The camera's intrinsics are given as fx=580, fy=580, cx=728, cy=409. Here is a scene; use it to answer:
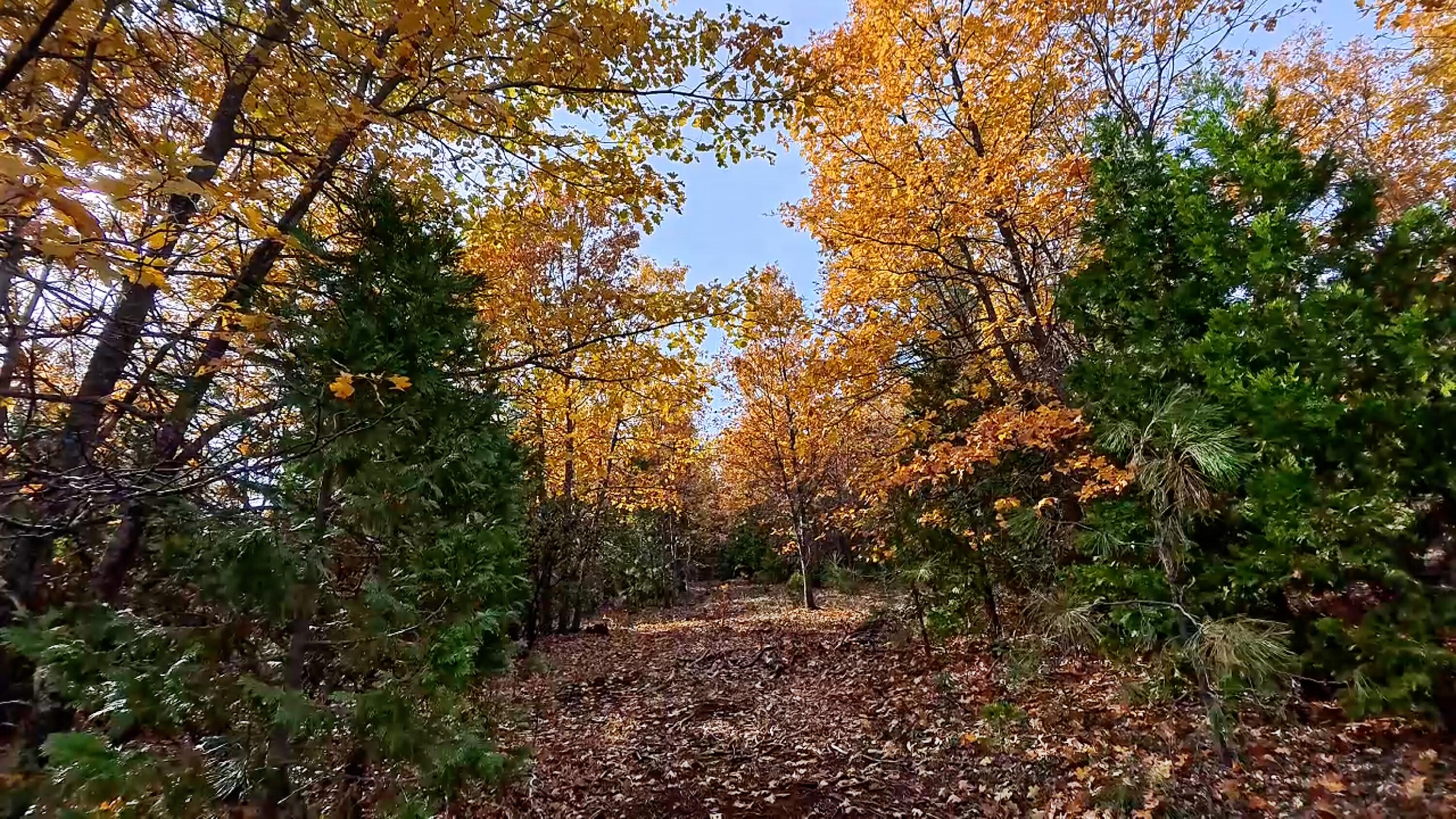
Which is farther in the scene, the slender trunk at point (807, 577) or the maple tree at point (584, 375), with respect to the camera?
the slender trunk at point (807, 577)

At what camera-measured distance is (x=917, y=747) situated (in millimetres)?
5641

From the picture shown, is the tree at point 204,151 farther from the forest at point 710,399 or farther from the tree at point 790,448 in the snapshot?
the tree at point 790,448

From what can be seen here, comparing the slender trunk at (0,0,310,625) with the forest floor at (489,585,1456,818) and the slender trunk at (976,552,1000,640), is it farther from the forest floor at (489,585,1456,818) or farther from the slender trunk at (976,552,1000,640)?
the slender trunk at (976,552,1000,640)

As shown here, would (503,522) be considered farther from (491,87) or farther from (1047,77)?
(1047,77)

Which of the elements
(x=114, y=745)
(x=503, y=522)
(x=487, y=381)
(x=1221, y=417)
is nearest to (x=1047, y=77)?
(x=1221, y=417)

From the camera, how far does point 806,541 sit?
16.2 meters

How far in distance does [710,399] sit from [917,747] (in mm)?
3985

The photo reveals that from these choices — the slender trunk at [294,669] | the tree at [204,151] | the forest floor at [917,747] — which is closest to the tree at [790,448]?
the forest floor at [917,747]

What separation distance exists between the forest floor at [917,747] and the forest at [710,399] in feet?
0.17

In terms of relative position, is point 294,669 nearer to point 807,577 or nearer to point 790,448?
point 790,448

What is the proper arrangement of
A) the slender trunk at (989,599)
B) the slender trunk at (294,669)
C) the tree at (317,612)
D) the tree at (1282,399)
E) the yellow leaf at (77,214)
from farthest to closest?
1. the slender trunk at (989,599)
2. the slender trunk at (294,669)
3. the tree at (1282,399)
4. the tree at (317,612)
5. the yellow leaf at (77,214)

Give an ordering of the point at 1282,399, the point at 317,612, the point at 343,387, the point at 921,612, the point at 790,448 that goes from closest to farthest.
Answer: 1. the point at 343,387
2. the point at 1282,399
3. the point at 317,612
4. the point at 921,612
5. the point at 790,448

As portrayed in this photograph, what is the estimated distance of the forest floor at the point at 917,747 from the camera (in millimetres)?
3844

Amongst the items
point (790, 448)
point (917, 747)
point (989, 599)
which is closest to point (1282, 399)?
point (917, 747)
